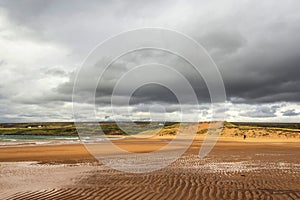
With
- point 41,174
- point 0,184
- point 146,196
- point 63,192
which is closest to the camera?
point 146,196

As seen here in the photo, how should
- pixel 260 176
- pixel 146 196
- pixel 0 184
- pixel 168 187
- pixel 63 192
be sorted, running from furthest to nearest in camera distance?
1. pixel 260 176
2. pixel 0 184
3. pixel 168 187
4. pixel 63 192
5. pixel 146 196

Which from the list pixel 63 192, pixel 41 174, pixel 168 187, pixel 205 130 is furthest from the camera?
pixel 205 130

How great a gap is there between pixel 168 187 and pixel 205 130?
224ft

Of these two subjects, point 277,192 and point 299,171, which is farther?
point 299,171

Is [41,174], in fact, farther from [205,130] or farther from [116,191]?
[205,130]

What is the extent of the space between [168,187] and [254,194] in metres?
3.31

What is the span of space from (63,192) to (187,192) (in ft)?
15.5

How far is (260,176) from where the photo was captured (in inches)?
569

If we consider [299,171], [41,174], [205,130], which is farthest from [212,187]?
[205,130]

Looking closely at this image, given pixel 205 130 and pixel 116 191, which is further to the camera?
pixel 205 130

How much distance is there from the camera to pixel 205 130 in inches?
3086

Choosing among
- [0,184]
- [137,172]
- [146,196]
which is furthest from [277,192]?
[0,184]

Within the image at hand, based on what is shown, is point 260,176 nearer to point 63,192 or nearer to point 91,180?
point 91,180

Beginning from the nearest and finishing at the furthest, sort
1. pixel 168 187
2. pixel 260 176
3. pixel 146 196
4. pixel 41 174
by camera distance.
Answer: pixel 146 196 → pixel 168 187 → pixel 260 176 → pixel 41 174
